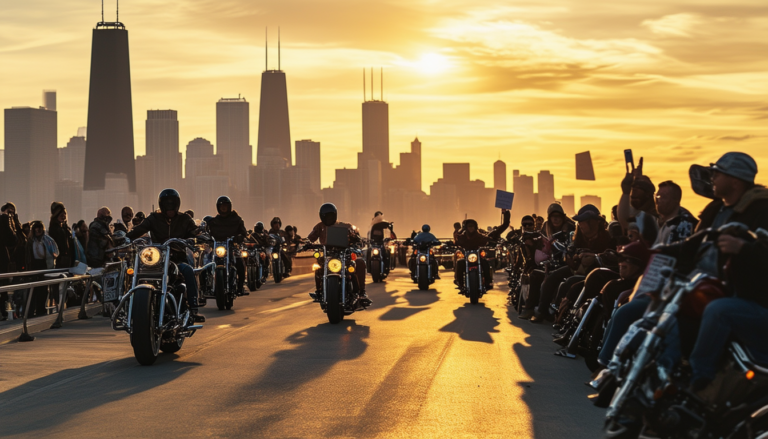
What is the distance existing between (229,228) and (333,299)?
5169mm

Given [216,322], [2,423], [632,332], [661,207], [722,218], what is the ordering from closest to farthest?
[632,332] → [722,218] → [2,423] → [661,207] → [216,322]

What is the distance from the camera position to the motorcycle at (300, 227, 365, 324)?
16.1m

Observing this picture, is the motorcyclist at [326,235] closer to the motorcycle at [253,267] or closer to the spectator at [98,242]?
the spectator at [98,242]

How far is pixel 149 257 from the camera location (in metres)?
11.5

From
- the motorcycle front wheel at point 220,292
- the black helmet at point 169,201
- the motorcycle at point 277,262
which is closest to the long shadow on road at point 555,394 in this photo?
the black helmet at point 169,201

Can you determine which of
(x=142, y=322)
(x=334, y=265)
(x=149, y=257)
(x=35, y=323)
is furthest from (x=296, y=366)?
(x=35, y=323)

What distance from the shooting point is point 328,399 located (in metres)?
8.80

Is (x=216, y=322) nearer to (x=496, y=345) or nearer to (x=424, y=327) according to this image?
(x=424, y=327)

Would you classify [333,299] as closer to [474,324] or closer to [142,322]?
[474,324]

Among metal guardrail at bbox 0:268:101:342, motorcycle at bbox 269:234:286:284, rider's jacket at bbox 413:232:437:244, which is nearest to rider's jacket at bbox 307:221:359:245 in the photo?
metal guardrail at bbox 0:268:101:342

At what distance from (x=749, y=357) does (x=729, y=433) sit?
1.44 feet

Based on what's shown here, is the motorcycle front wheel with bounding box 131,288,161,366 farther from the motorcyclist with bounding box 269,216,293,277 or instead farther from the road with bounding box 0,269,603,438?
the motorcyclist with bounding box 269,216,293,277

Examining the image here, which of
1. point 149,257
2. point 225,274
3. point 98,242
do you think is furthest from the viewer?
point 225,274

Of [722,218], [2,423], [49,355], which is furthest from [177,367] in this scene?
[722,218]
